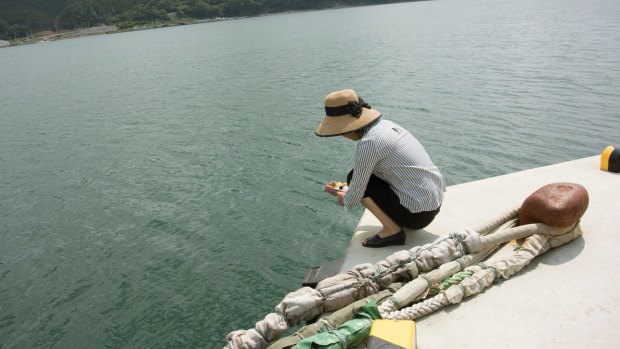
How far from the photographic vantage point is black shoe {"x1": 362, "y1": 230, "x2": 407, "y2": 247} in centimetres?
514

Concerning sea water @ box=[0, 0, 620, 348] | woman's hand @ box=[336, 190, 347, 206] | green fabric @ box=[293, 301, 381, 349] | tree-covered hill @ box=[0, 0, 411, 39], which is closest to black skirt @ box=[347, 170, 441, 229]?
woman's hand @ box=[336, 190, 347, 206]

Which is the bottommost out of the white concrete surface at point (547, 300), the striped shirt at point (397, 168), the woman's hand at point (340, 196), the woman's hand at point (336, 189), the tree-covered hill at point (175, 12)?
the white concrete surface at point (547, 300)

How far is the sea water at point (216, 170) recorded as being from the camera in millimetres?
6699

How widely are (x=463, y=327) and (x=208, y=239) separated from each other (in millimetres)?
5625

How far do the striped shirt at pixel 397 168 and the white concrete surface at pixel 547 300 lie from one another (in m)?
0.63

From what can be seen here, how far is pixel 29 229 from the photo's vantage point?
9711mm

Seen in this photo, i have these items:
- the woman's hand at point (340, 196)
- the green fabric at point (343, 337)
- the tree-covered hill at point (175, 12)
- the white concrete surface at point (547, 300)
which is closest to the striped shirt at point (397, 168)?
the woman's hand at point (340, 196)

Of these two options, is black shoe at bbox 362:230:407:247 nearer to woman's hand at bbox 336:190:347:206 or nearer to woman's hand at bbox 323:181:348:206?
woman's hand at bbox 336:190:347:206

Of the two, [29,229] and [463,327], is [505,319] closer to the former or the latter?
[463,327]

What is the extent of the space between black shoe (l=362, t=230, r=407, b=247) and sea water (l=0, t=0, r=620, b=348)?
1.93m

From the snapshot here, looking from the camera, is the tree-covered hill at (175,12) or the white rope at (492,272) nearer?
the white rope at (492,272)

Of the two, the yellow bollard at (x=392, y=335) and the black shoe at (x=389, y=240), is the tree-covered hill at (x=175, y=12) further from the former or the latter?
the yellow bollard at (x=392, y=335)

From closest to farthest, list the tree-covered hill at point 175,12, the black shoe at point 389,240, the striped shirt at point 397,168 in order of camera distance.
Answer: the striped shirt at point 397,168
the black shoe at point 389,240
the tree-covered hill at point 175,12

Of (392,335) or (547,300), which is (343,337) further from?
(547,300)
